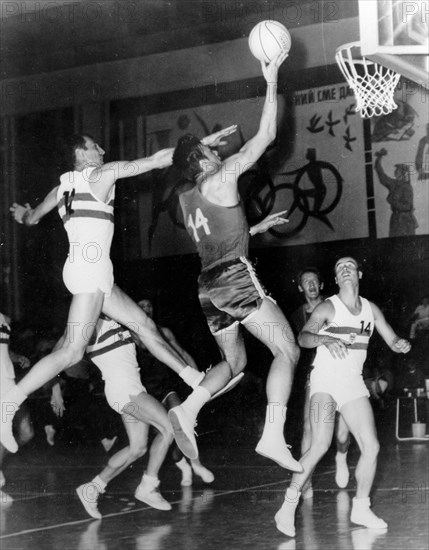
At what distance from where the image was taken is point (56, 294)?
52.1 ft

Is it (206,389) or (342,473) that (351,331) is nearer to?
(206,389)

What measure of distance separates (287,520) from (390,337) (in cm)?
148

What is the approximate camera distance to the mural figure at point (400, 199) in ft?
43.8

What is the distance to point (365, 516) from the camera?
5.46 m

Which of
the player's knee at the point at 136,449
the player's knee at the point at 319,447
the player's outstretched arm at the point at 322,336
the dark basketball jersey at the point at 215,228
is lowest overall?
the player's knee at the point at 136,449

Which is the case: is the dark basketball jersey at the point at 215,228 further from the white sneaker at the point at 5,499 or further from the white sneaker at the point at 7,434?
the white sneaker at the point at 5,499

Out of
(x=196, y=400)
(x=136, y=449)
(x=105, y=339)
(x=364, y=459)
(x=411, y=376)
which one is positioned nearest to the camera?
(x=364, y=459)

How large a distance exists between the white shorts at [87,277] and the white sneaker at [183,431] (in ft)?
3.46

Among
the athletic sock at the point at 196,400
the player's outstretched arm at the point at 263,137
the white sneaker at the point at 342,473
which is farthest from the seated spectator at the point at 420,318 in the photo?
the player's outstretched arm at the point at 263,137

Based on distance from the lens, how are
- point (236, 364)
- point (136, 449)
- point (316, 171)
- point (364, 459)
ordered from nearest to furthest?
point (364, 459) → point (236, 364) → point (136, 449) → point (316, 171)

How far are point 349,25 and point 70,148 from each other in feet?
28.5

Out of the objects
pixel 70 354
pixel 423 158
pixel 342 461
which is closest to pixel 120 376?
pixel 70 354

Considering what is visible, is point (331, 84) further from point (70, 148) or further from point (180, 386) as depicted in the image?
point (70, 148)

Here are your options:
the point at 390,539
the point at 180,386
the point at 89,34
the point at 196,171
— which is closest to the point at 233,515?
the point at 390,539
